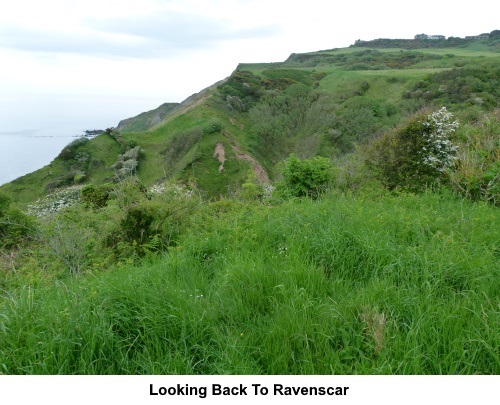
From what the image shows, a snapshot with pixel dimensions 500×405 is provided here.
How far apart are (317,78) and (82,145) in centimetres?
4142

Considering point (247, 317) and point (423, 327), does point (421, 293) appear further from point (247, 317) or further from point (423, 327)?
point (247, 317)

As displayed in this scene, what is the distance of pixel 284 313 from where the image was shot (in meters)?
2.66

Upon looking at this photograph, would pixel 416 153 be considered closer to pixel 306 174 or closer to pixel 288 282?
pixel 306 174

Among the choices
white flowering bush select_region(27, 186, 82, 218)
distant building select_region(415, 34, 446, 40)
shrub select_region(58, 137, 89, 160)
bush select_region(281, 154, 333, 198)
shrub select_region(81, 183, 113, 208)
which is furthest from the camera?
distant building select_region(415, 34, 446, 40)

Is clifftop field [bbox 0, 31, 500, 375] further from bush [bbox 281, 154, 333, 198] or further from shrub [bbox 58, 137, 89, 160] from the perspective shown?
shrub [bbox 58, 137, 89, 160]

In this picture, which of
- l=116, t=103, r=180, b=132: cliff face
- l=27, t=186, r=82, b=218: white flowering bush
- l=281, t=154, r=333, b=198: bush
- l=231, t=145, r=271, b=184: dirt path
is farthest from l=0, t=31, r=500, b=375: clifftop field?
l=116, t=103, r=180, b=132: cliff face

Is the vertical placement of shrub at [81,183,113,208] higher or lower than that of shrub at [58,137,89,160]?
lower

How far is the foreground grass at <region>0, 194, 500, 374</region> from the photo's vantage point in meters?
2.30

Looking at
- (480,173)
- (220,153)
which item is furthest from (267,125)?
(480,173)

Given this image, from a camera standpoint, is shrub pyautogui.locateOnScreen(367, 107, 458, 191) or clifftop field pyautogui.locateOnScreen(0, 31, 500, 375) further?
shrub pyautogui.locateOnScreen(367, 107, 458, 191)

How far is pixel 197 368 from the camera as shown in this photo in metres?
2.37

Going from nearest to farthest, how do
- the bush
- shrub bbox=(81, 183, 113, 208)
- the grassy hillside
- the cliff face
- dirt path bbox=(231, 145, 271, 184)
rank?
the bush
shrub bbox=(81, 183, 113, 208)
the grassy hillside
dirt path bbox=(231, 145, 271, 184)
the cliff face

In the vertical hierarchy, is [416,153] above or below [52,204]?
above

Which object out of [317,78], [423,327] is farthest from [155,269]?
[317,78]
